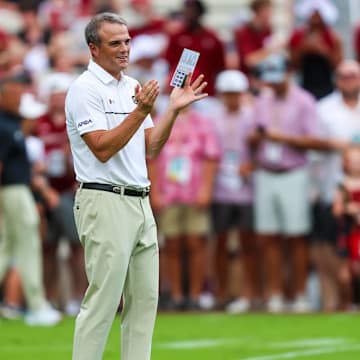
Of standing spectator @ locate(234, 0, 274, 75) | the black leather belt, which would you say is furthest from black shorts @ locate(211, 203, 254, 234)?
the black leather belt

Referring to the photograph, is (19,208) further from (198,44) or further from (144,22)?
(144,22)

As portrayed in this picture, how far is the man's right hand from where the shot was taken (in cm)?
754

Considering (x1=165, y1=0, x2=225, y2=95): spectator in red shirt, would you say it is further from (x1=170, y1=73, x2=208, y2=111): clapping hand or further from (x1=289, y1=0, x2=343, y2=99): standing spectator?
(x1=170, y1=73, x2=208, y2=111): clapping hand

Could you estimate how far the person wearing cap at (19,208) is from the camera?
13.7 metres

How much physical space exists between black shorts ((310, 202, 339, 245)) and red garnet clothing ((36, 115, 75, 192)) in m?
2.77

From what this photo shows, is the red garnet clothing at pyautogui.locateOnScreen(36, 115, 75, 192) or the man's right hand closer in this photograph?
the man's right hand

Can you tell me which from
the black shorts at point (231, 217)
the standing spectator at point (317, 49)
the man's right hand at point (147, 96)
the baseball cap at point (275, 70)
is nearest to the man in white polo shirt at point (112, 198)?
the man's right hand at point (147, 96)

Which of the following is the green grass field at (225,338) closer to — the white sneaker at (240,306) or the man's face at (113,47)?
the white sneaker at (240,306)

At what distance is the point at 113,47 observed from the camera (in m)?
7.93

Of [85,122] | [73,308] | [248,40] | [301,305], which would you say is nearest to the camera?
[85,122]

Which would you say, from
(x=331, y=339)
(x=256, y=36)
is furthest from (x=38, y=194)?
(x=331, y=339)

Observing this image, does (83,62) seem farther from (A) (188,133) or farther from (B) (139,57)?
(A) (188,133)

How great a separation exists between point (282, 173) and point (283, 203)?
12.8 inches

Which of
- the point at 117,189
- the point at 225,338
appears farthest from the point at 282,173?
the point at 117,189
